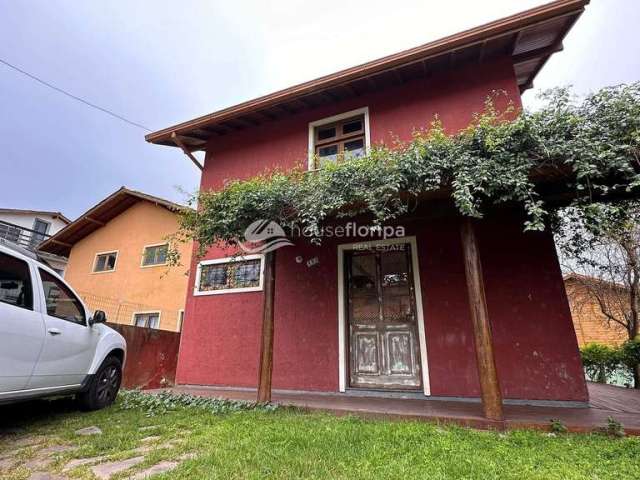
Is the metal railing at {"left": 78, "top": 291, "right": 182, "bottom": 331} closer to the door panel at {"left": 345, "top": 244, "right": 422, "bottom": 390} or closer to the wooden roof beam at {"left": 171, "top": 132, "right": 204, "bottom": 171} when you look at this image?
the wooden roof beam at {"left": 171, "top": 132, "right": 204, "bottom": 171}

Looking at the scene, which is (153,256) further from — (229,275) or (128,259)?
(229,275)

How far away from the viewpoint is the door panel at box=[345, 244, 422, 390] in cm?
545

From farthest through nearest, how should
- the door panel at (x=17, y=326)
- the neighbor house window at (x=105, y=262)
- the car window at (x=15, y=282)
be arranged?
the neighbor house window at (x=105, y=262), the car window at (x=15, y=282), the door panel at (x=17, y=326)

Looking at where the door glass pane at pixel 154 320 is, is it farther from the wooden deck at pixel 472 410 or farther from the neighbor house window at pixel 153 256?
the wooden deck at pixel 472 410

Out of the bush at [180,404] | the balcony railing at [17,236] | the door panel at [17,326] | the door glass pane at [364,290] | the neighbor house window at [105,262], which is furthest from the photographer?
the balcony railing at [17,236]

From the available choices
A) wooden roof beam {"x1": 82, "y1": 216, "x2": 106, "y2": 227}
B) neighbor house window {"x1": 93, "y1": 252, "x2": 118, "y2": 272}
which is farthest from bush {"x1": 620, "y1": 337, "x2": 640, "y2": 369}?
wooden roof beam {"x1": 82, "y1": 216, "x2": 106, "y2": 227}

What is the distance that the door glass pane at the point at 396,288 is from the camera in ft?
→ 18.6

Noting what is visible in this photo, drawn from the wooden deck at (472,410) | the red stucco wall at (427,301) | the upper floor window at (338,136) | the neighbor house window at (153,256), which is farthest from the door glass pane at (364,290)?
the neighbor house window at (153,256)

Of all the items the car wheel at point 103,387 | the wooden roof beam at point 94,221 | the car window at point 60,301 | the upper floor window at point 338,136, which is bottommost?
the car wheel at point 103,387

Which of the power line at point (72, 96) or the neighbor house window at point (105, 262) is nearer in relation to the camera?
the power line at point (72, 96)

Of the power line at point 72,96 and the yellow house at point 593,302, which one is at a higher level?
the power line at point 72,96

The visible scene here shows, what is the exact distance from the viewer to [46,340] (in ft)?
11.0

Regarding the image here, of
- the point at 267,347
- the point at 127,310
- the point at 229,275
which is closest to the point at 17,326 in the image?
the point at 267,347

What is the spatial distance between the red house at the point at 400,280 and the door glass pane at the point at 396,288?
18 millimetres
